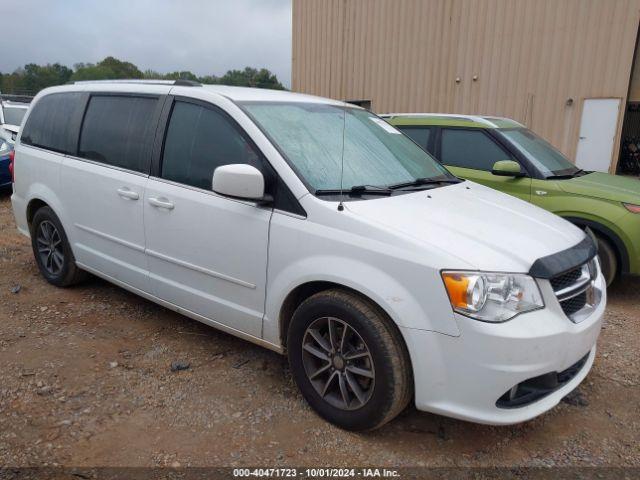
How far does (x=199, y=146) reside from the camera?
328cm

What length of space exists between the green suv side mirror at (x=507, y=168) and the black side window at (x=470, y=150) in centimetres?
32

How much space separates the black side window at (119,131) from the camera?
3594mm

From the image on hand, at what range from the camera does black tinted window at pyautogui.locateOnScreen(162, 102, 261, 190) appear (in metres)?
3.08

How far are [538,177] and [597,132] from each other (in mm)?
8473

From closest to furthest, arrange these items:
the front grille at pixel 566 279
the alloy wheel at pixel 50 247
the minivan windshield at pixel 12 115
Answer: the front grille at pixel 566 279 < the alloy wheel at pixel 50 247 < the minivan windshield at pixel 12 115

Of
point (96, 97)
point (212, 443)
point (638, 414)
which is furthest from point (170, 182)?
→ point (638, 414)

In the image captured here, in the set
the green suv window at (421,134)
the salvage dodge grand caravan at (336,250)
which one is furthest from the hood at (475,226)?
the green suv window at (421,134)

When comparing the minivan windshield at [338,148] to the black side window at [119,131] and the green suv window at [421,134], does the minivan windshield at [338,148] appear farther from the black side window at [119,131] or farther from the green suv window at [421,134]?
the green suv window at [421,134]

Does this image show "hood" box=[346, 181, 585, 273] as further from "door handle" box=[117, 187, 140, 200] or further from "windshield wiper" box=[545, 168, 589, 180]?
"windshield wiper" box=[545, 168, 589, 180]

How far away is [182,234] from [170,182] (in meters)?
0.38

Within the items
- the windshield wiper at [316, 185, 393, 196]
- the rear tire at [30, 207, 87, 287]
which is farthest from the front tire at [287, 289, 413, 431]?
the rear tire at [30, 207, 87, 287]

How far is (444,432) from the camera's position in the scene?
2.76 m

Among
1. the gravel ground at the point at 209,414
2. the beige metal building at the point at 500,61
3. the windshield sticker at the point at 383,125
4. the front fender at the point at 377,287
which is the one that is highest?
the beige metal building at the point at 500,61

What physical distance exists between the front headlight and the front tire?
1.20 ft
